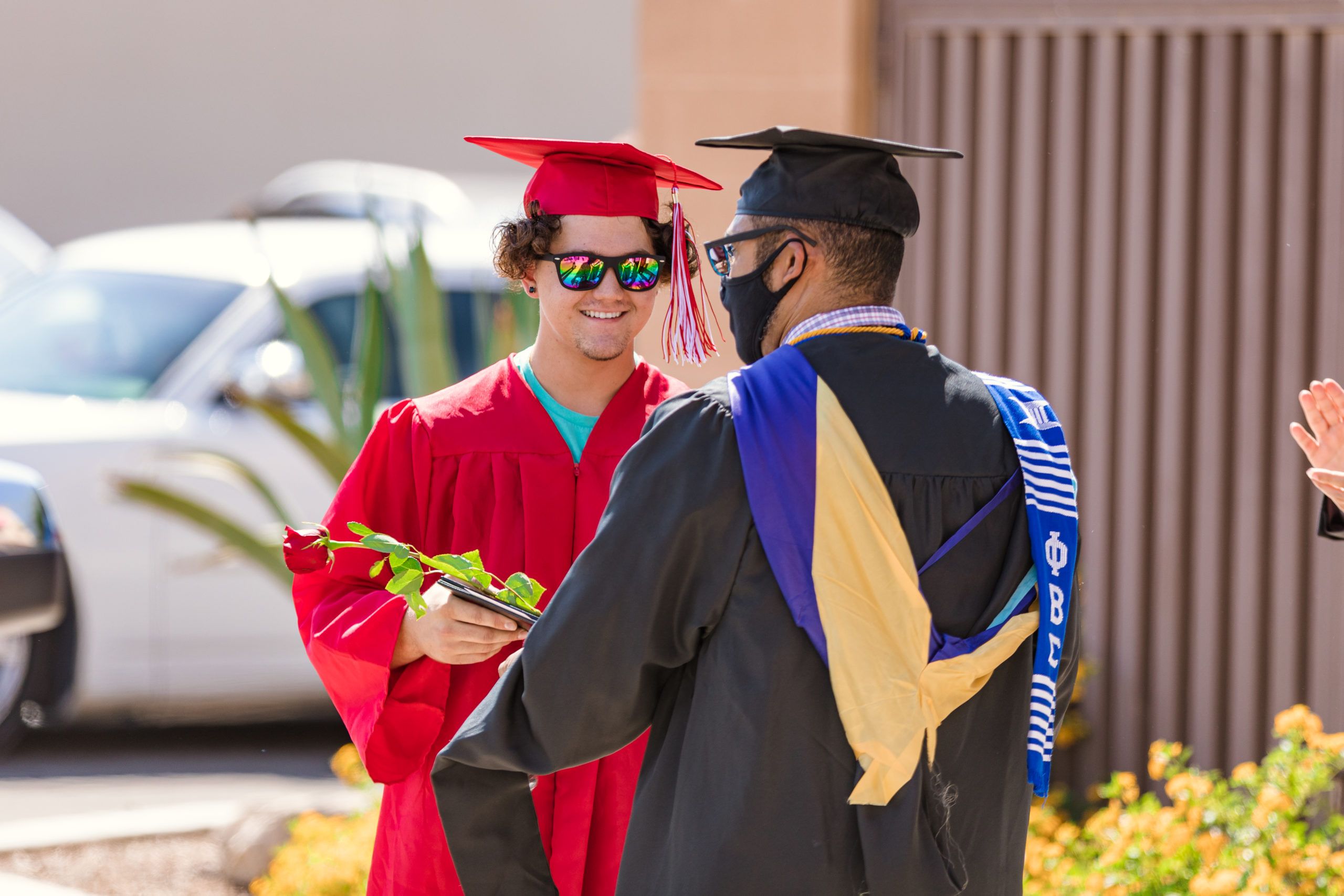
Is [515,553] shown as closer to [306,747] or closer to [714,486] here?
[714,486]

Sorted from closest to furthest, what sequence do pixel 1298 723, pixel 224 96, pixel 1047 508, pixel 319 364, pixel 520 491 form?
pixel 1047 508, pixel 520 491, pixel 1298 723, pixel 319 364, pixel 224 96

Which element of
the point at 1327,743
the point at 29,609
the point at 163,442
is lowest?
the point at 29,609

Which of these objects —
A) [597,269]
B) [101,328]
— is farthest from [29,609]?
[597,269]

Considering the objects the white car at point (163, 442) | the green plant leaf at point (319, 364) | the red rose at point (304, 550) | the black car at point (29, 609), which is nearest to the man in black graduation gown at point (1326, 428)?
the red rose at point (304, 550)

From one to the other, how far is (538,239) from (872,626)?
107cm

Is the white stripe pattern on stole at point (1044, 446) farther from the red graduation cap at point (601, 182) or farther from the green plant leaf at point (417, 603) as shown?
the green plant leaf at point (417, 603)

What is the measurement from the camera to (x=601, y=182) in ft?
8.46

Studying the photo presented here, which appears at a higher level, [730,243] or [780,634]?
[730,243]

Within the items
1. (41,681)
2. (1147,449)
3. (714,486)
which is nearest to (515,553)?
(714,486)

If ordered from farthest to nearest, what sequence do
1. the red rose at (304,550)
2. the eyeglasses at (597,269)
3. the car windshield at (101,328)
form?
the car windshield at (101,328), the eyeglasses at (597,269), the red rose at (304,550)

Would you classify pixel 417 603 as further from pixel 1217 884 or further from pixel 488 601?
pixel 1217 884

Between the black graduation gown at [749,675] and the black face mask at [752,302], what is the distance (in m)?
0.12

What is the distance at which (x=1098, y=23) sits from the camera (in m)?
4.50

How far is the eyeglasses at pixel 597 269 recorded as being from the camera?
2553 millimetres
